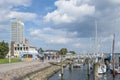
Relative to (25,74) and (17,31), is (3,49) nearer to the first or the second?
(25,74)

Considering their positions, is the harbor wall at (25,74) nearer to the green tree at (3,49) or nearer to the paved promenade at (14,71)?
the paved promenade at (14,71)

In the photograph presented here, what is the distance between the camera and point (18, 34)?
191875mm

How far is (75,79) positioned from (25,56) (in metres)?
52.2

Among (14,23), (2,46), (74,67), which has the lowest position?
(74,67)

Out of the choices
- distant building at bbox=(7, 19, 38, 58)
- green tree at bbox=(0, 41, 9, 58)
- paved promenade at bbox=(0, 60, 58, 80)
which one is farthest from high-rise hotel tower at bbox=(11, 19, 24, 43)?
paved promenade at bbox=(0, 60, 58, 80)

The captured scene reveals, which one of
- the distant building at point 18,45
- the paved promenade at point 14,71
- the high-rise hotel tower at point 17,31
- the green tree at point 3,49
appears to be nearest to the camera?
the paved promenade at point 14,71

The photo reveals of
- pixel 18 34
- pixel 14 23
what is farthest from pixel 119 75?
pixel 18 34

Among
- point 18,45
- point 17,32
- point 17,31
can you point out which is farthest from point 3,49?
point 17,32

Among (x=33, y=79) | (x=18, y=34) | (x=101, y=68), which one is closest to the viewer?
(x=33, y=79)

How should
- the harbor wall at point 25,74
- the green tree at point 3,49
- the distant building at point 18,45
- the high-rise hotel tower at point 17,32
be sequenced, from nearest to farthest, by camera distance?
1. the harbor wall at point 25,74
2. the green tree at point 3,49
3. the distant building at point 18,45
4. the high-rise hotel tower at point 17,32

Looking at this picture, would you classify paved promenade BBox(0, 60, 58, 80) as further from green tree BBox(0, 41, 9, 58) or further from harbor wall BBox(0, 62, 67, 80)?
green tree BBox(0, 41, 9, 58)

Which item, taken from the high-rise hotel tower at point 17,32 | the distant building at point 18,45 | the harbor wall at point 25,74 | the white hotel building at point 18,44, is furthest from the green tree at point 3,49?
the high-rise hotel tower at point 17,32

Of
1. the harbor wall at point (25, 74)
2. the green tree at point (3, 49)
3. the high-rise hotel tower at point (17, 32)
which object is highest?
the high-rise hotel tower at point (17, 32)

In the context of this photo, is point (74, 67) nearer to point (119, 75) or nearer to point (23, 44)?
point (119, 75)
